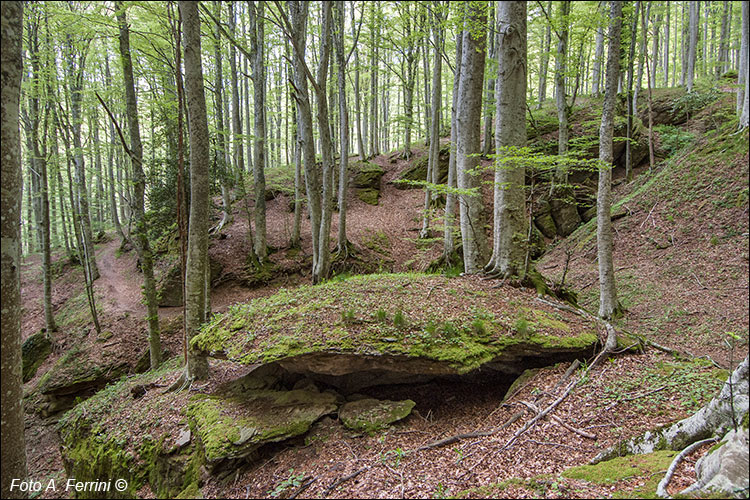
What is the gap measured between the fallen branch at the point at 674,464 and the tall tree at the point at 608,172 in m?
5.13

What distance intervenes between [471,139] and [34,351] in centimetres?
1495

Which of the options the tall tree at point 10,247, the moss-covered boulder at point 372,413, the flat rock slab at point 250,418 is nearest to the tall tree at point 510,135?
the moss-covered boulder at point 372,413

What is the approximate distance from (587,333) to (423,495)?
3.49m

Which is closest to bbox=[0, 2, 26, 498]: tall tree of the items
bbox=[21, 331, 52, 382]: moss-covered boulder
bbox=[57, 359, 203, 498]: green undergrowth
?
bbox=[57, 359, 203, 498]: green undergrowth

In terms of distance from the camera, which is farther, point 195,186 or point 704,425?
point 195,186

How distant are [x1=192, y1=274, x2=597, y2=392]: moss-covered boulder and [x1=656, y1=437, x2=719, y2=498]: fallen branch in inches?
80.1

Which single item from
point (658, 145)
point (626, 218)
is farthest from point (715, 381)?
point (658, 145)

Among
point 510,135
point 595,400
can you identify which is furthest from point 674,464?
point 510,135

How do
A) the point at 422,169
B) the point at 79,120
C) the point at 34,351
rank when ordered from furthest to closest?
the point at 422,169 < the point at 79,120 < the point at 34,351

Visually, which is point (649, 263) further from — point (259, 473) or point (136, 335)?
point (136, 335)

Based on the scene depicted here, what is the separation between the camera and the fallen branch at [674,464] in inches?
86.6

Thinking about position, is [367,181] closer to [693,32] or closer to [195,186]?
[195,186]

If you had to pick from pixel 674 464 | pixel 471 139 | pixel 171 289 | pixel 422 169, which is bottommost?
pixel 171 289

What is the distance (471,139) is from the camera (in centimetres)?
777
